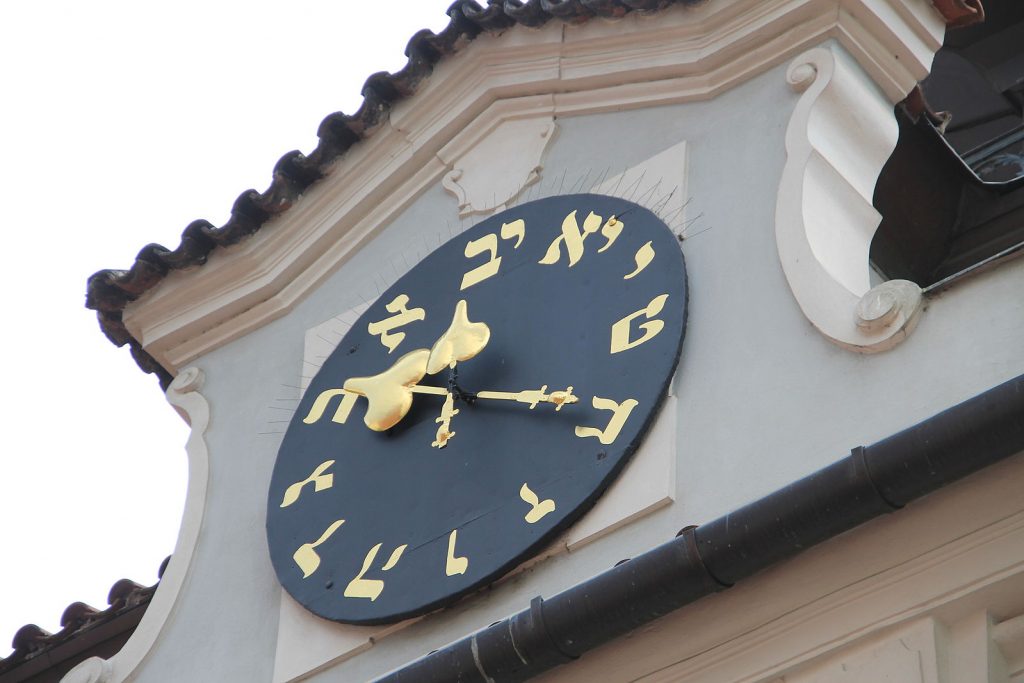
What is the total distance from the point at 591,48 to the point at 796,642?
2.36 m

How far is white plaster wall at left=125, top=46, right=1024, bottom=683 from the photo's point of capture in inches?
209

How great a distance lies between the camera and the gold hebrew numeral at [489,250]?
6.58 m

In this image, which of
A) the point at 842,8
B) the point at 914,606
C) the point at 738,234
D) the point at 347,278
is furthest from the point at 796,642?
the point at 347,278

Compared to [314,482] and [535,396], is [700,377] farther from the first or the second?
[314,482]

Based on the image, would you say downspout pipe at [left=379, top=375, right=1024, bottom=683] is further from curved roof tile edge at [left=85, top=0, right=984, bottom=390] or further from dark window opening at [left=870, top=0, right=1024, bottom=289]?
curved roof tile edge at [left=85, top=0, right=984, bottom=390]

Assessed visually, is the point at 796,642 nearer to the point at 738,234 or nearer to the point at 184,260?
the point at 738,234

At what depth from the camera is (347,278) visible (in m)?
7.13

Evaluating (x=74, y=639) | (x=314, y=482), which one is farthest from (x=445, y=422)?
(x=74, y=639)

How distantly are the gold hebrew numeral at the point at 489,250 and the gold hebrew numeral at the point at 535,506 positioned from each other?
36.1 inches

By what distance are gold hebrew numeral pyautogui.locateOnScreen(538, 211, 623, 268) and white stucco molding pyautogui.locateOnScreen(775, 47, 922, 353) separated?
1.61 feet

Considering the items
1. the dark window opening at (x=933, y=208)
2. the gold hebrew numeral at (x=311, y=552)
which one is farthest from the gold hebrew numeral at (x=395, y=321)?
the dark window opening at (x=933, y=208)

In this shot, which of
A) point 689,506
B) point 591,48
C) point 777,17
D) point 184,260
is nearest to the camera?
point 689,506

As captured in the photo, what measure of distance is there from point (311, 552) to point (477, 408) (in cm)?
57

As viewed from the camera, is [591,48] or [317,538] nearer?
[317,538]
